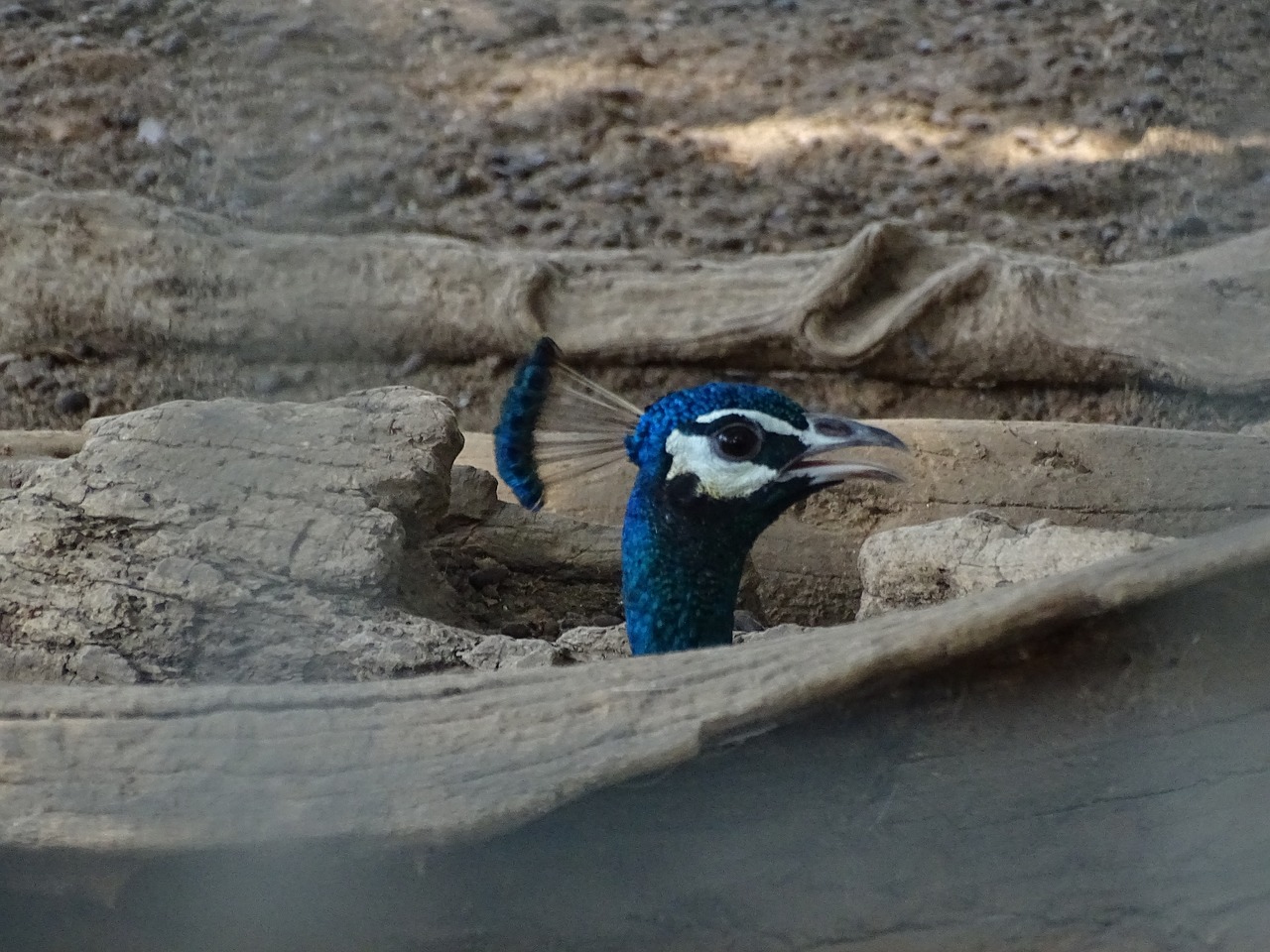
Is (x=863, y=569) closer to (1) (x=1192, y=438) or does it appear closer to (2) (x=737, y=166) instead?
(1) (x=1192, y=438)

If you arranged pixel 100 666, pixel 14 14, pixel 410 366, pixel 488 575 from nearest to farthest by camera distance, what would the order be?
pixel 100 666 < pixel 488 575 < pixel 410 366 < pixel 14 14

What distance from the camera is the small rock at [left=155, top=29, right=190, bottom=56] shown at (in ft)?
9.47

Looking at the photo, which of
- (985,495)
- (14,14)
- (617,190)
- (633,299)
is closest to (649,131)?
(617,190)

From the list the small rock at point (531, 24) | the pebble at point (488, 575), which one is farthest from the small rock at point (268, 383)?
the small rock at point (531, 24)

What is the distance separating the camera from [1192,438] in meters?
1.81

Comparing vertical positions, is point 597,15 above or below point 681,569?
above

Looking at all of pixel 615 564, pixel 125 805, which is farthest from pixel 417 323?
pixel 125 805

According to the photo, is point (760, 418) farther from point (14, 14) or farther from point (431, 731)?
point (14, 14)

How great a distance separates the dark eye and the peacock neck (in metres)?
0.05

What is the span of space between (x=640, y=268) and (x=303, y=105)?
0.76 metres

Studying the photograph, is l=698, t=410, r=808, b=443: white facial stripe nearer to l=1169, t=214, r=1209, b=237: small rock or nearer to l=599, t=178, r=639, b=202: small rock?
l=1169, t=214, r=1209, b=237: small rock

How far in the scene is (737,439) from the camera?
4.46 ft

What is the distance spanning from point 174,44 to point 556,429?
1.80 meters

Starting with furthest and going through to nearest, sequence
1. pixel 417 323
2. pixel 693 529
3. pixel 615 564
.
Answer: pixel 417 323 < pixel 615 564 < pixel 693 529
